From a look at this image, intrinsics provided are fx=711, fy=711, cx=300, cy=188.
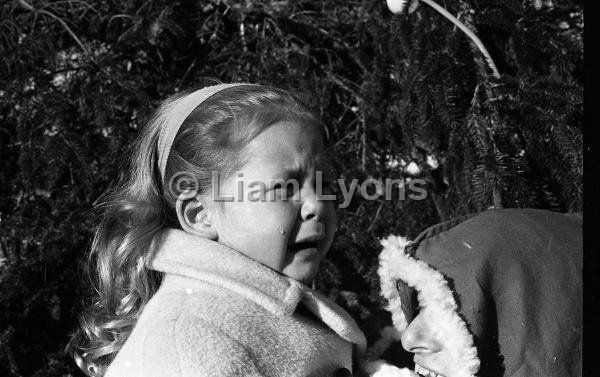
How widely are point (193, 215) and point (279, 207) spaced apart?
0.71 feet

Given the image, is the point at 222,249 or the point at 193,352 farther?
the point at 222,249

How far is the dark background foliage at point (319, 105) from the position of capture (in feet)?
6.05

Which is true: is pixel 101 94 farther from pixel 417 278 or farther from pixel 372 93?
pixel 417 278

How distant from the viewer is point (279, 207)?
1433 millimetres

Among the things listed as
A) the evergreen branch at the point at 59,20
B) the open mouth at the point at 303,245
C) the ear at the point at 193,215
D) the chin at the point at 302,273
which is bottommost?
the chin at the point at 302,273

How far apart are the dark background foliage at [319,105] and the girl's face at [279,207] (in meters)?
0.48

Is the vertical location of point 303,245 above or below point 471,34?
below

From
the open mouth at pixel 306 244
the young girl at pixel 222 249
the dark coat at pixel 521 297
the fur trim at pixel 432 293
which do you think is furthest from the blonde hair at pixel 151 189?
the dark coat at pixel 521 297

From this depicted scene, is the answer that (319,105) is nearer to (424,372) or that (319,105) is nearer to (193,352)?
(424,372)

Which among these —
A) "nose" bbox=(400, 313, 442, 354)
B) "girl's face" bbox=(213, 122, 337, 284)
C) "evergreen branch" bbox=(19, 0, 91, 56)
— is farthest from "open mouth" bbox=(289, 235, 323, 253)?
"evergreen branch" bbox=(19, 0, 91, 56)

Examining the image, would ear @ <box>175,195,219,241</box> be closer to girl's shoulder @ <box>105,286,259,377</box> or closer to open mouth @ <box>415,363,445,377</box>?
girl's shoulder @ <box>105,286,259,377</box>

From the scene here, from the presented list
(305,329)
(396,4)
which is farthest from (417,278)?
(396,4)

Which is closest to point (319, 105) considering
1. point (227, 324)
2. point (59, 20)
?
point (59, 20)

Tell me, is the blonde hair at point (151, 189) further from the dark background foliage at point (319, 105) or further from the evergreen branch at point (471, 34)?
the evergreen branch at point (471, 34)
